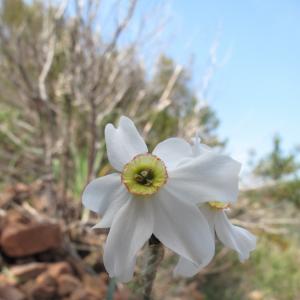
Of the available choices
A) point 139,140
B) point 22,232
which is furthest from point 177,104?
point 139,140

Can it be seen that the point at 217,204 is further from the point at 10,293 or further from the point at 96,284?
the point at 96,284

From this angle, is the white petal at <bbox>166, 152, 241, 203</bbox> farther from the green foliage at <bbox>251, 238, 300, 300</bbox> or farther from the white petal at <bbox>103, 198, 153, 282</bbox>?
the green foliage at <bbox>251, 238, 300, 300</bbox>

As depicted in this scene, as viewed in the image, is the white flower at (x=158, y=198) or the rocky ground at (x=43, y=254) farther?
the rocky ground at (x=43, y=254)

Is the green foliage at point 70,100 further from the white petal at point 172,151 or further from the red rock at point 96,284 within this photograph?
the white petal at point 172,151

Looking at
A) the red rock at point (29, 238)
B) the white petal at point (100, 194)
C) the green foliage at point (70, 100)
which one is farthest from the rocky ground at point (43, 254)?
the white petal at point (100, 194)

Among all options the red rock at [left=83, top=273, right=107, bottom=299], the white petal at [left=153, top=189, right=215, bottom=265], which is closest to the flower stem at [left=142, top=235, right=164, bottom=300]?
the white petal at [left=153, top=189, right=215, bottom=265]

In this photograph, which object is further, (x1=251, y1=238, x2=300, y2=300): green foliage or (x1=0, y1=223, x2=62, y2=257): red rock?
(x1=251, y1=238, x2=300, y2=300): green foliage

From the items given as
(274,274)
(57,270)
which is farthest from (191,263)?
(274,274)
